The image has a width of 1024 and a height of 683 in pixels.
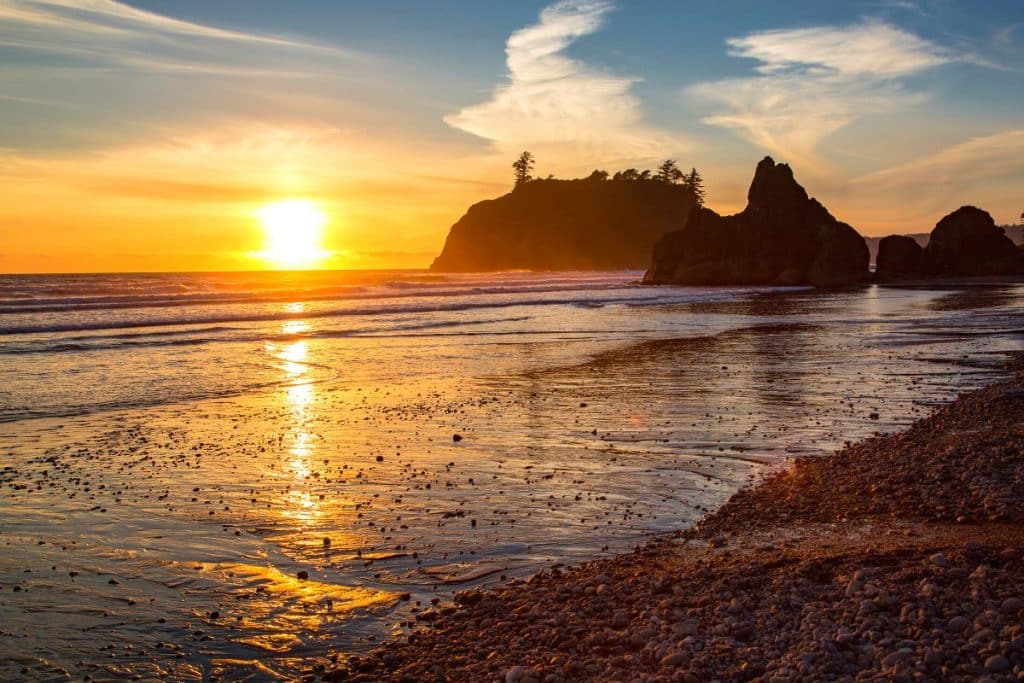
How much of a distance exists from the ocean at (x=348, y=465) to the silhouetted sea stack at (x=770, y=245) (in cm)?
6431

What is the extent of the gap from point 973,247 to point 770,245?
24.6 metres

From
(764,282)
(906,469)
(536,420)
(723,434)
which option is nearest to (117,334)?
(536,420)

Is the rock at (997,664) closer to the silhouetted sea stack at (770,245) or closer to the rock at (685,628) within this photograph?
the rock at (685,628)

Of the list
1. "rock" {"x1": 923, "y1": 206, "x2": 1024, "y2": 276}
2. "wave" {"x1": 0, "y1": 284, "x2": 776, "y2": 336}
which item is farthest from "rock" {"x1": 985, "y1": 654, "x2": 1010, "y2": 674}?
"rock" {"x1": 923, "y1": 206, "x2": 1024, "y2": 276}

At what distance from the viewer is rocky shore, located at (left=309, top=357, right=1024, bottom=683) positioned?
17.0ft

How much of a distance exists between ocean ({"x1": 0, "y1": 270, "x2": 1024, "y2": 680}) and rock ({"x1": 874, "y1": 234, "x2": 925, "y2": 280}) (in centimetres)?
7549

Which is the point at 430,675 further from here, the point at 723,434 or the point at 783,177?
the point at 783,177

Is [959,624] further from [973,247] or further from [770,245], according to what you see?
[973,247]

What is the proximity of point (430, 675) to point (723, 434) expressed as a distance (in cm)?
886

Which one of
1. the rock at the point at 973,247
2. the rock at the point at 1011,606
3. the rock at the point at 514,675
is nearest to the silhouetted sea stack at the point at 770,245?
the rock at the point at 973,247

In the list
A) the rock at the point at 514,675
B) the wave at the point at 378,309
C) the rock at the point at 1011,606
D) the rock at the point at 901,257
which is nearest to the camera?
the rock at the point at 514,675

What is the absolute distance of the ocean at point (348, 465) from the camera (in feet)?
22.4

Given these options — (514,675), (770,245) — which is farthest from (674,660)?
(770,245)

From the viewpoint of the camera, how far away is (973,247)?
94500 millimetres
